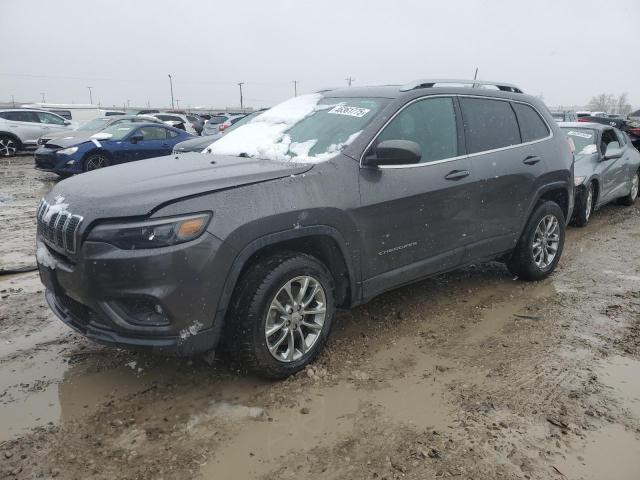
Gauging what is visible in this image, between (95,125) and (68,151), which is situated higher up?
(95,125)

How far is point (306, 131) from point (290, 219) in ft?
3.13

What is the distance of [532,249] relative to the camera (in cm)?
486

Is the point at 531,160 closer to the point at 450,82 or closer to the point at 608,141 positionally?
the point at 450,82

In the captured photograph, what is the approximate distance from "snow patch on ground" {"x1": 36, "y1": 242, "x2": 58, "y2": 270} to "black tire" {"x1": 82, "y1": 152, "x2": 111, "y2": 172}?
9289mm

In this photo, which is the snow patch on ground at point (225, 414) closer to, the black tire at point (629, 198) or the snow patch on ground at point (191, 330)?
the snow patch on ground at point (191, 330)

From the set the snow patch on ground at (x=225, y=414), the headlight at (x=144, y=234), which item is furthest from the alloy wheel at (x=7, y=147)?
the snow patch on ground at (x=225, y=414)

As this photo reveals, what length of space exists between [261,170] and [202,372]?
1.34 m

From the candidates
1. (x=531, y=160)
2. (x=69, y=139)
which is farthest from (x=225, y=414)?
(x=69, y=139)

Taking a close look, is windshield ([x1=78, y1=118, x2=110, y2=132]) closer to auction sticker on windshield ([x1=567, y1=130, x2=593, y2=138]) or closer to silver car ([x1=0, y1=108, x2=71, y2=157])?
silver car ([x1=0, y1=108, x2=71, y2=157])

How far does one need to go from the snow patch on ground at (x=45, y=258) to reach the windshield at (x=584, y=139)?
24.9ft

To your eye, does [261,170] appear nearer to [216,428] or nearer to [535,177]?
[216,428]

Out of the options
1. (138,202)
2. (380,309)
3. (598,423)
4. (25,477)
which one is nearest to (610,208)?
(380,309)

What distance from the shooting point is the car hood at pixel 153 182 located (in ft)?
8.68

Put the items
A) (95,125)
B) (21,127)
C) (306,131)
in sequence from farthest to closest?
(21,127) → (95,125) → (306,131)
